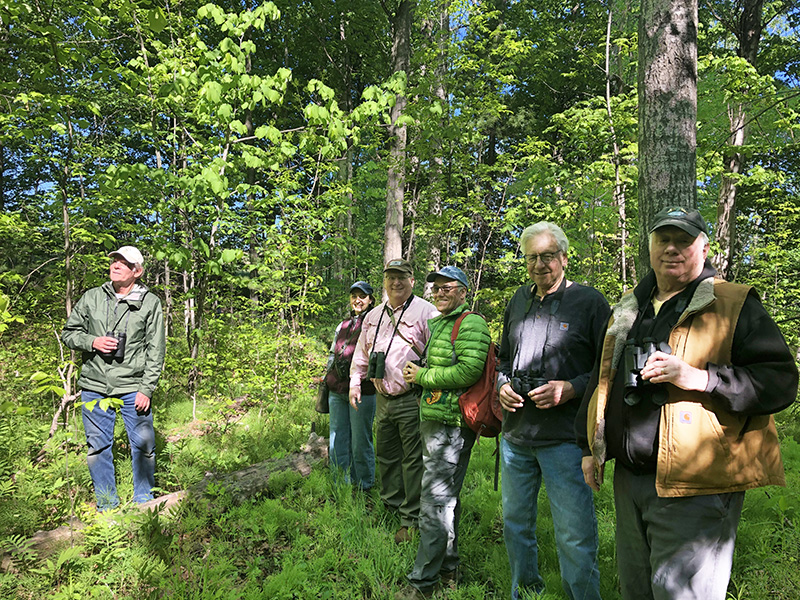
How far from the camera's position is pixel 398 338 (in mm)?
3773

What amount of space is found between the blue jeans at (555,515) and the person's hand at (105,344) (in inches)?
136

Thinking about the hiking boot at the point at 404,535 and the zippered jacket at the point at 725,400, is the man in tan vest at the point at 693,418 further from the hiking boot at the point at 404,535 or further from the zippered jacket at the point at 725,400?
the hiking boot at the point at 404,535

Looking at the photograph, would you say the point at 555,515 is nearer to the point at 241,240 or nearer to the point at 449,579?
the point at 449,579

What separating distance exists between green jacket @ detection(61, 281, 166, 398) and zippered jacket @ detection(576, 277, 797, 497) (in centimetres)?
414

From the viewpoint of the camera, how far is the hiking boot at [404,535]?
11.4 ft

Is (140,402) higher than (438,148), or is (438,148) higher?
(438,148)

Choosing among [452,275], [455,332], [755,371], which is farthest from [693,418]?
[452,275]

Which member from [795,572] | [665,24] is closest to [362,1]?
[665,24]

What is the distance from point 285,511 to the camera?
12.6 ft

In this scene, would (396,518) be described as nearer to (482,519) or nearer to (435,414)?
(482,519)

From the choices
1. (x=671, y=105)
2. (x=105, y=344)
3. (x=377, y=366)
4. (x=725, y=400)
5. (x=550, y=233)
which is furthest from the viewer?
(x=105, y=344)

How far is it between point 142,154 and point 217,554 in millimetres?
17213

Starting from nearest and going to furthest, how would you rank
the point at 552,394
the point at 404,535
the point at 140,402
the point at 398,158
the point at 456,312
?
1. the point at 552,394
2. the point at 456,312
3. the point at 404,535
4. the point at 140,402
5. the point at 398,158

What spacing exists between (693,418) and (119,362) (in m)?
4.34
